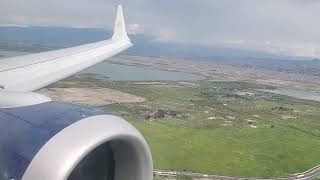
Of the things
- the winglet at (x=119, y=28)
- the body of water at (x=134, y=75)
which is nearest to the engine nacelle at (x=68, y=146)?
the winglet at (x=119, y=28)

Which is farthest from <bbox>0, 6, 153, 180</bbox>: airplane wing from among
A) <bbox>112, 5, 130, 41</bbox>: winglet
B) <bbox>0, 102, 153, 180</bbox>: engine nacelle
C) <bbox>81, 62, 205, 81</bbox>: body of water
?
<bbox>81, 62, 205, 81</bbox>: body of water

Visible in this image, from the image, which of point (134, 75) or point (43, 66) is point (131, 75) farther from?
point (43, 66)

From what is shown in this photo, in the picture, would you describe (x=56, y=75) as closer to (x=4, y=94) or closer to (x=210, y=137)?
(x=4, y=94)

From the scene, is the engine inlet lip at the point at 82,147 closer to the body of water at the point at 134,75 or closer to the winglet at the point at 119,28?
the winglet at the point at 119,28

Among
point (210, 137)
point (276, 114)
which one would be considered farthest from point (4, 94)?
point (276, 114)

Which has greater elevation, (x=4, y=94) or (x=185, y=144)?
(x=4, y=94)

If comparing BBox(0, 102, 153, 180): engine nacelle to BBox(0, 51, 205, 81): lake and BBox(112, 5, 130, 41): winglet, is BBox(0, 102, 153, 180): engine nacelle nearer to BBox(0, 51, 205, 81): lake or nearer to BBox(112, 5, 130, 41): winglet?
BBox(112, 5, 130, 41): winglet

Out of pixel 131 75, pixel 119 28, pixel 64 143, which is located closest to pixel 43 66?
pixel 64 143
